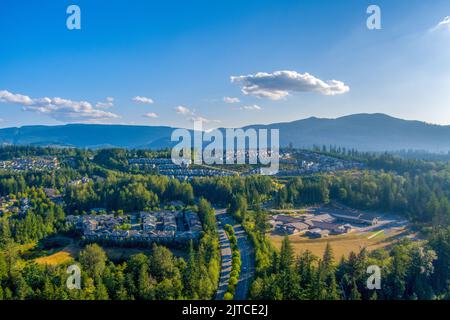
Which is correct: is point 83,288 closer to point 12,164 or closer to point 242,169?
point 242,169

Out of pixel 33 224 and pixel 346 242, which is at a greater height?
pixel 33 224

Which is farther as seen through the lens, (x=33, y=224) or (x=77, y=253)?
(x=33, y=224)

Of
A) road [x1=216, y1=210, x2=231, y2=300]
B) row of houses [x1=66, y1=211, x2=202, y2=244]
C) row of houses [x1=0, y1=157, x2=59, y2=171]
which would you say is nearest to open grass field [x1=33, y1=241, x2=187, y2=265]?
row of houses [x1=66, y1=211, x2=202, y2=244]

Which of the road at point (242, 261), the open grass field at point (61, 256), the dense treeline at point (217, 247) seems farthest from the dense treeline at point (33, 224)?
the road at point (242, 261)

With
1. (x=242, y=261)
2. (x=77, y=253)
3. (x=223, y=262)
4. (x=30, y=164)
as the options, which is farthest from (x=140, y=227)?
(x=30, y=164)

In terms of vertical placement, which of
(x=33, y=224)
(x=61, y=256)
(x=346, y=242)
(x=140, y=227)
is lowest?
(x=61, y=256)

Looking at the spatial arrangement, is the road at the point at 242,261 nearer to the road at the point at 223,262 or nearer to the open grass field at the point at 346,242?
the road at the point at 223,262

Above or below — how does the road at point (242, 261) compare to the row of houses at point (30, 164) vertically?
below

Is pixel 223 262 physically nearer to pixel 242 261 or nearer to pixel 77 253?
pixel 242 261
